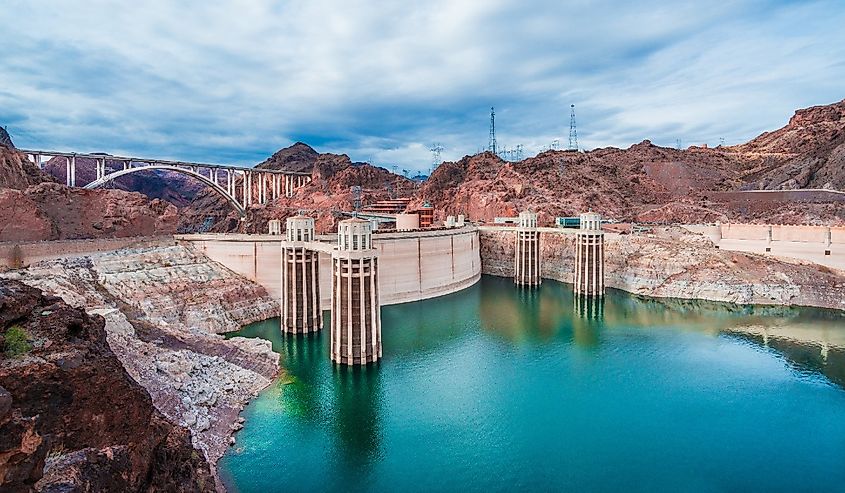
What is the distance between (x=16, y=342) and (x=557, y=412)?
23029mm

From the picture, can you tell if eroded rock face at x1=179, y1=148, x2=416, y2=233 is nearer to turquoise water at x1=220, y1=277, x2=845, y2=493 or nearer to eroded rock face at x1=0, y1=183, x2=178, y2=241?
eroded rock face at x1=0, y1=183, x2=178, y2=241

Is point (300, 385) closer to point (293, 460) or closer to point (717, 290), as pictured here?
point (293, 460)

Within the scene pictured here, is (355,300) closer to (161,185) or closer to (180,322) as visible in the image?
(180,322)

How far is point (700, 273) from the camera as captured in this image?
2112 inches

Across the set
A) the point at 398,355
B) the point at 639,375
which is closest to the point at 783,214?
the point at 639,375

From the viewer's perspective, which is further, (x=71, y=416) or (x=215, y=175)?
(x=215, y=175)

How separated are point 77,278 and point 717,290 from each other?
55110mm

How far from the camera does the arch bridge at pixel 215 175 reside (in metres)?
60.5

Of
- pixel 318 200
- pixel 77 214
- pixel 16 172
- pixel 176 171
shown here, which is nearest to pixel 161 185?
pixel 318 200

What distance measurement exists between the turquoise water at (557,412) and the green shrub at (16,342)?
11.9 meters

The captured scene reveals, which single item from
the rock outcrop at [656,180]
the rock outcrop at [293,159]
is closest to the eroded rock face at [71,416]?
the rock outcrop at [656,180]

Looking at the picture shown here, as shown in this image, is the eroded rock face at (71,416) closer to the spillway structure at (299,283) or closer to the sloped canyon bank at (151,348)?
the sloped canyon bank at (151,348)

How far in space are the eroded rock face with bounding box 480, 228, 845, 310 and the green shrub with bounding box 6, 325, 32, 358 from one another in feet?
183

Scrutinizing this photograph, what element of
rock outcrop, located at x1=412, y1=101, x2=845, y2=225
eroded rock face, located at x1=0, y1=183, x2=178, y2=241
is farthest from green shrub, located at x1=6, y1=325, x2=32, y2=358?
rock outcrop, located at x1=412, y1=101, x2=845, y2=225
